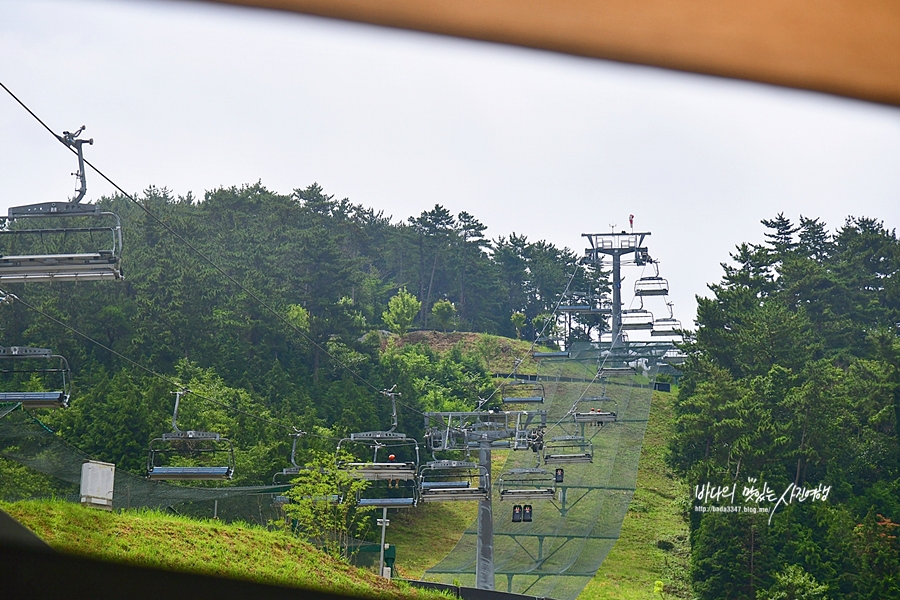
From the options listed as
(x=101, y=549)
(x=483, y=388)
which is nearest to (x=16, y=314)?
(x=483, y=388)

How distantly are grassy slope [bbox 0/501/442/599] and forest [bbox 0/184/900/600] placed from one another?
6585 millimetres

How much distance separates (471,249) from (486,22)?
25925 mm

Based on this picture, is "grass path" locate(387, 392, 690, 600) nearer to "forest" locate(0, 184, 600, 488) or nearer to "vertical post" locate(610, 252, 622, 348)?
"forest" locate(0, 184, 600, 488)

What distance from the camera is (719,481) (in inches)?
710

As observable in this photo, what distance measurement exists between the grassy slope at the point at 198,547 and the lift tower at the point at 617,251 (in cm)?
1345

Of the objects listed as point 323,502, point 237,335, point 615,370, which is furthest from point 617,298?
point 323,502

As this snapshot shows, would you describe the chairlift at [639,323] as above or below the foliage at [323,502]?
above

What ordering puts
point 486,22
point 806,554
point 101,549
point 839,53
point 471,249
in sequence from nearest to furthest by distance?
point 486,22 → point 839,53 → point 101,549 → point 806,554 → point 471,249

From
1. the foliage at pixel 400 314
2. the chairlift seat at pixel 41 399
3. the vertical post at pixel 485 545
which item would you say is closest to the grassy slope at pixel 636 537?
the foliage at pixel 400 314

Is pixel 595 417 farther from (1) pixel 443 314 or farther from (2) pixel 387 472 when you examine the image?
(1) pixel 443 314

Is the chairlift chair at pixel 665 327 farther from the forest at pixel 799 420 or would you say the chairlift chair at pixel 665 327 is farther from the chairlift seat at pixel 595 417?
the chairlift seat at pixel 595 417

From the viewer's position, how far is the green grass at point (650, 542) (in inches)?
679

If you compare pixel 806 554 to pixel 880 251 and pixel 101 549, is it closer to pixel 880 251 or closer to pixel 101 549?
pixel 880 251

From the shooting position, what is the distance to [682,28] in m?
2.48
